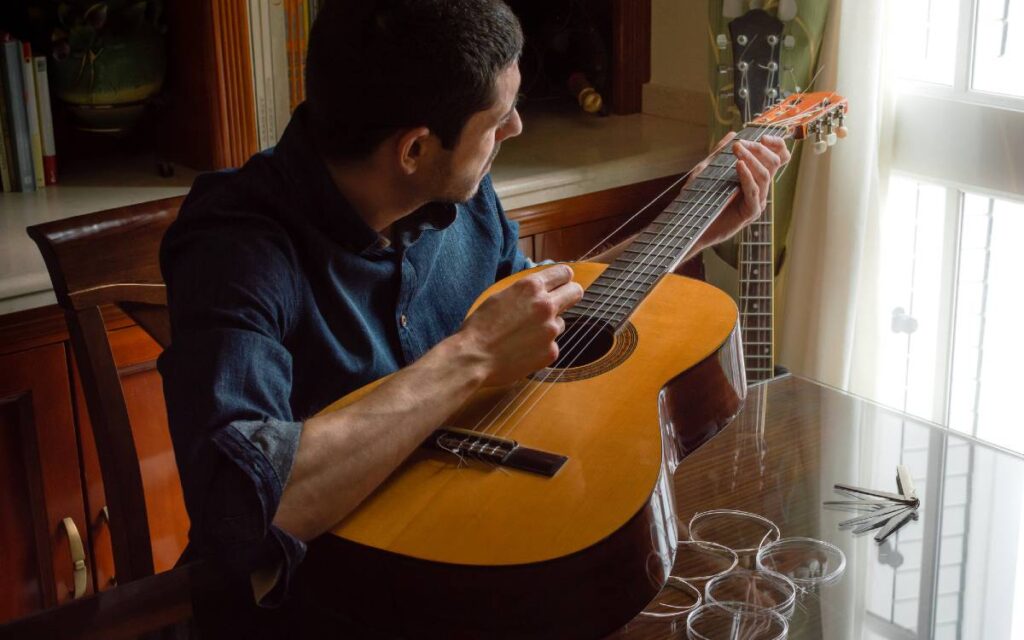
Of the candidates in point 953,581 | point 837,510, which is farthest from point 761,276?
point 953,581

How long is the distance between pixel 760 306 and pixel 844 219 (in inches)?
11.3

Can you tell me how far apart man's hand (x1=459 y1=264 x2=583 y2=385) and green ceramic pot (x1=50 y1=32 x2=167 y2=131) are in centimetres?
113

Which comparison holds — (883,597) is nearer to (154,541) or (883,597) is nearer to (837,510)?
(837,510)

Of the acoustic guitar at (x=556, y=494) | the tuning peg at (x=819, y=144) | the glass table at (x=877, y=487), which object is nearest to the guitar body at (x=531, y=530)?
the acoustic guitar at (x=556, y=494)

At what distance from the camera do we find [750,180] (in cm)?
138

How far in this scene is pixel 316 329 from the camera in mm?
1149

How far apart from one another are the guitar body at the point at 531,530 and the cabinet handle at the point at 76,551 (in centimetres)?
86

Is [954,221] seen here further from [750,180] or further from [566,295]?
[566,295]

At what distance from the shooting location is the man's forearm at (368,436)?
926mm

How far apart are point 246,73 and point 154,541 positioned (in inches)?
30.6

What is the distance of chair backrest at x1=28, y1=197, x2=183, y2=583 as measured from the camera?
128 cm

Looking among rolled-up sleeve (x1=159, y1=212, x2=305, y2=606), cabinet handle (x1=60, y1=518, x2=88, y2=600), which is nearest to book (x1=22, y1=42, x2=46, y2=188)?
cabinet handle (x1=60, y1=518, x2=88, y2=600)

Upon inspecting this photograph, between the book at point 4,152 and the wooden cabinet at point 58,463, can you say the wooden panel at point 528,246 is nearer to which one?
the wooden cabinet at point 58,463

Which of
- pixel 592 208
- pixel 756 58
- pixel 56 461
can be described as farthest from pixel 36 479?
pixel 756 58
